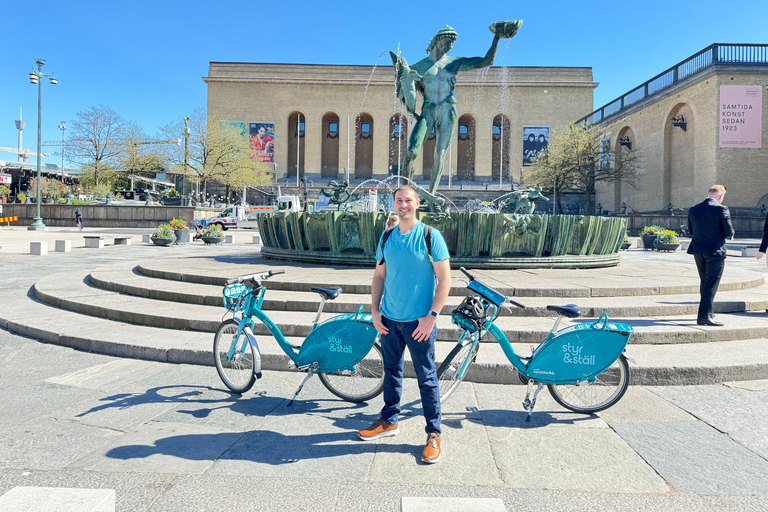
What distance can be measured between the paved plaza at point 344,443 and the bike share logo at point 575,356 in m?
0.47

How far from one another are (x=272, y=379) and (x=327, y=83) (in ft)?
203

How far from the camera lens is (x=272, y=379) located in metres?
4.93

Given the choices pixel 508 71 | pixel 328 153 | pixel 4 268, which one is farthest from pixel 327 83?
pixel 4 268

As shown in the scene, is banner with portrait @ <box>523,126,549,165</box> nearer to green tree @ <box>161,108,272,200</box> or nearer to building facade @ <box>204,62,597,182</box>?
building facade @ <box>204,62,597,182</box>

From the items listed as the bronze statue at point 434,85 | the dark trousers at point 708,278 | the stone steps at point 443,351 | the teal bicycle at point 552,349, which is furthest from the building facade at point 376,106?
the teal bicycle at point 552,349

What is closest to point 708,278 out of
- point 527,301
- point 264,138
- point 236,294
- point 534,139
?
point 527,301

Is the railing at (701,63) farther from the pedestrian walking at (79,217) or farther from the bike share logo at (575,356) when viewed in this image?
the pedestrian walking at (79,217)

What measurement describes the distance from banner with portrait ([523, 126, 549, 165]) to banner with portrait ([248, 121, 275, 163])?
30.6 meters

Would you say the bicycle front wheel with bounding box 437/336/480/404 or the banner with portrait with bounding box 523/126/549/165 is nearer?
the bicycle front wheel with bounding box 437/336/480/404

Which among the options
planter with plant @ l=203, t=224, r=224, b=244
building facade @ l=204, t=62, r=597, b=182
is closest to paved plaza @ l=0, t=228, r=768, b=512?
planter with plant @ l=203, t=224, r=224, b=244

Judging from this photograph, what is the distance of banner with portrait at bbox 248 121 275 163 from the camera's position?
6156 cm

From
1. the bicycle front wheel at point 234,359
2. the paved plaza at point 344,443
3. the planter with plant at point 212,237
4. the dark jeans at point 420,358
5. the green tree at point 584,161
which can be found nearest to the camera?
the paved plaza at point 344,443

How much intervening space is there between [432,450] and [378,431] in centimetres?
45

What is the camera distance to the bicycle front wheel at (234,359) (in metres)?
4.37
